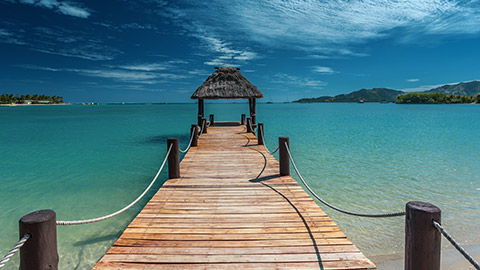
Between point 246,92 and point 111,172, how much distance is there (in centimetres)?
944

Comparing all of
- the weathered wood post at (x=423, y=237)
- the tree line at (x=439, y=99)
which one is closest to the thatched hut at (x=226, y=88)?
the weathered wood post at (x=423, y=237)

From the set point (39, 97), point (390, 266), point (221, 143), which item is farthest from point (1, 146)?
point (39, 97)

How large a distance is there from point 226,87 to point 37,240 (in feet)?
51.2

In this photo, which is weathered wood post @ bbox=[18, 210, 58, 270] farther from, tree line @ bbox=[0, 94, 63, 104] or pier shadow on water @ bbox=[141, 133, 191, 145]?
tree line @ bbox=[0, 94, 63, 104]

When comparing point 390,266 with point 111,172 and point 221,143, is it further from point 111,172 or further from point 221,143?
point 111,172

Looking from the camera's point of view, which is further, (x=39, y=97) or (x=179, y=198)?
(x=39, y=97)

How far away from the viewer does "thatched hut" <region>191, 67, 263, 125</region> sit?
649 inches

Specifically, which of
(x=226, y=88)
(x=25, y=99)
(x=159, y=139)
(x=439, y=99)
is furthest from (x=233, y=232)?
(x=25, y=99)

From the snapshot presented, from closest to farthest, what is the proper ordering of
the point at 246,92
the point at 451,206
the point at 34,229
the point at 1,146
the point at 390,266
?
1. the point at 34,229
2. the point at 390,266
3. the point at 451,206
4. the point at 246,92
5. the point at 1,146

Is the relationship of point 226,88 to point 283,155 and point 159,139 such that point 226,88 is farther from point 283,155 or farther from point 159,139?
point 283,155

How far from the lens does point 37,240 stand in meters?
1.89

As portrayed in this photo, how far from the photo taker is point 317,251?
119 inches

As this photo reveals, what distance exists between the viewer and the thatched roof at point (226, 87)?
16.5 metres

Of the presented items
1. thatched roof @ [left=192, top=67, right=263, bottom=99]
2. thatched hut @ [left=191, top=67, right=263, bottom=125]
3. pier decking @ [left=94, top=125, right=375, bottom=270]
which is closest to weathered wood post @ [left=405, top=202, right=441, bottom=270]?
pier decking @ [left=94, top=125, right=375, bottom=270]
